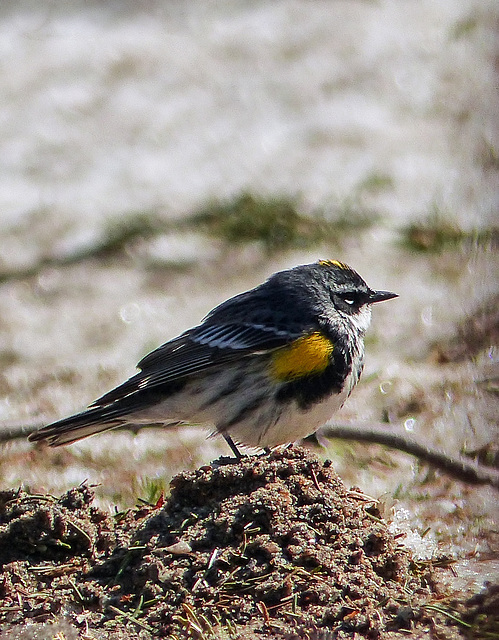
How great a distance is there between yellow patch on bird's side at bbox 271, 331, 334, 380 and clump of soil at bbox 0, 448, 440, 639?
2.71ft

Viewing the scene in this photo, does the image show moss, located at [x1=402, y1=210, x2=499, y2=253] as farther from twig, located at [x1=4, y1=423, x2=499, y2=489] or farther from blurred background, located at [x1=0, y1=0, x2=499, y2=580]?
twig, located at [x1=4, y1=423, x2=499, y2=489]

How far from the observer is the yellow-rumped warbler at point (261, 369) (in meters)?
5.58

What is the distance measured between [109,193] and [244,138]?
173cm

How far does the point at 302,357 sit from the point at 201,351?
66cm

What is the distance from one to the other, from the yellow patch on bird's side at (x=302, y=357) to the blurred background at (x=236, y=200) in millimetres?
970

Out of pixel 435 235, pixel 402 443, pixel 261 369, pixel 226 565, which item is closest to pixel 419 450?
pixel 402 443

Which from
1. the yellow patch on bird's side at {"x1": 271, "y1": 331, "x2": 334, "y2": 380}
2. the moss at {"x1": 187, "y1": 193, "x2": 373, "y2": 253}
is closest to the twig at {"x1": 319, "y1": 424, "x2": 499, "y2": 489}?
the yellow patch on bird's side at {"x1": 271, "y1": 331, "x2": 334, "y2": 380}

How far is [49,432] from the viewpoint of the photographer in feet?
18.3

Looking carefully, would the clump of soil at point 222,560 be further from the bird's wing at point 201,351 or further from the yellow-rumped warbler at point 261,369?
the bird's wing at point 201,351

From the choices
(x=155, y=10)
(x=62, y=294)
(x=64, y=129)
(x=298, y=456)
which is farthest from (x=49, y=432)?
(x=155, y=10)

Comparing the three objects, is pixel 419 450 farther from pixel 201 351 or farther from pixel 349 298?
pixel 201 351

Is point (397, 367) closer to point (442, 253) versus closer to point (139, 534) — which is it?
point (442, 253)

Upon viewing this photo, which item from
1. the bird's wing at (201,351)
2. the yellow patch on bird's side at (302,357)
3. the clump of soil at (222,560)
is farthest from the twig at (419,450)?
the clump of soil at (222,560)

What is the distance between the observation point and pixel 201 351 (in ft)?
19.6
